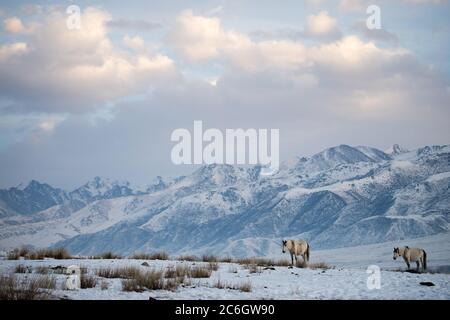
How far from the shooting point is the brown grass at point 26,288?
1686 cm

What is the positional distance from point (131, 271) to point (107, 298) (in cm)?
486

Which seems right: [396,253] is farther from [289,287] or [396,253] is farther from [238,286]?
[238,286]

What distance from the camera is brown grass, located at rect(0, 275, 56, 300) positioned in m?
16.9

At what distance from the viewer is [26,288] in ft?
59.0

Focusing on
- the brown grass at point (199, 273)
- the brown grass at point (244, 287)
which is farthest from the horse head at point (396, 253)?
the brown grass at point (244, 287)

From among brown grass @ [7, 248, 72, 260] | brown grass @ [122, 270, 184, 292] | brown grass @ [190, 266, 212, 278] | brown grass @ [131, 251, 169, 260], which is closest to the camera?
brown grass @ [122, 270, 184, 292]

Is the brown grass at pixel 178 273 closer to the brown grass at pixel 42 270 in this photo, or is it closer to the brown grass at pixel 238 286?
the brown grass at pixel 238 286

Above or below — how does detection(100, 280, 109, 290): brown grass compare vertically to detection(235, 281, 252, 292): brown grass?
above

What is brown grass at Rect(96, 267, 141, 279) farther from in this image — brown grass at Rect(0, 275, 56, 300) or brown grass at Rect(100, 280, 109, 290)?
brown grass at Rect(0, 275, 56, 300)

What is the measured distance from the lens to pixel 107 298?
17.9 meters

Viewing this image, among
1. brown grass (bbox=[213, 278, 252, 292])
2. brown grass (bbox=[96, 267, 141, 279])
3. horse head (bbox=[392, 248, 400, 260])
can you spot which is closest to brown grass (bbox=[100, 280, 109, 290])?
brown grass (bbox=[96, 267, 141, 279])

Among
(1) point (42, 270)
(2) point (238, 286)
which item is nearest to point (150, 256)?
(1) point (42, 270)
